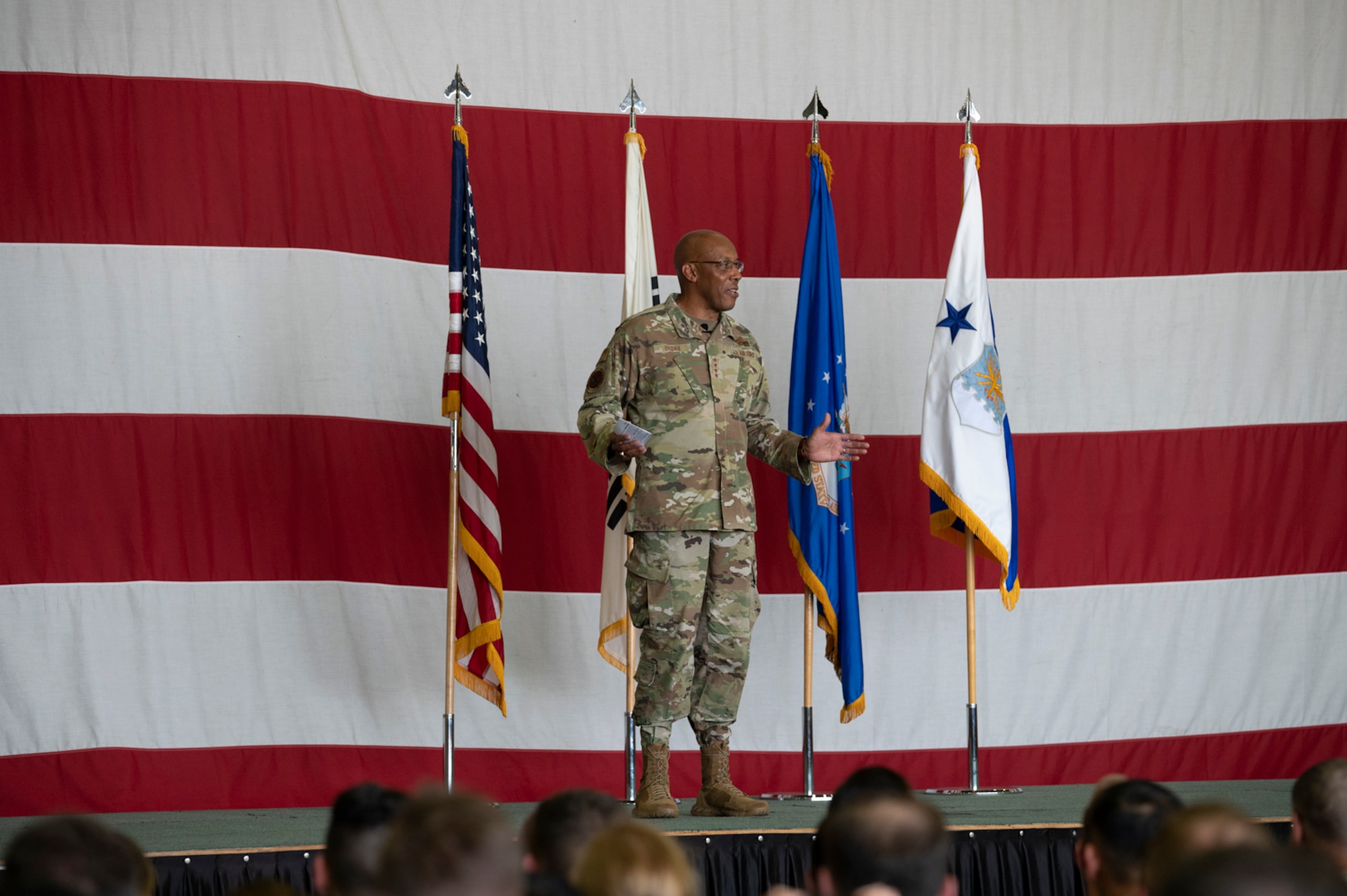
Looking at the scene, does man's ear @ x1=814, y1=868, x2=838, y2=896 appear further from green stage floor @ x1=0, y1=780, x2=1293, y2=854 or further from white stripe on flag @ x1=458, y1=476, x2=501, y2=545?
white stripe on flag @ x1=458, y1=476, x2=501, y2=545

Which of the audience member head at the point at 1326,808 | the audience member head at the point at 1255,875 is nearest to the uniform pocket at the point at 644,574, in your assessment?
the audience member head at the point at 1326,808

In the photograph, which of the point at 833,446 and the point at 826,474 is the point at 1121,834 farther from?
the point at 826,474

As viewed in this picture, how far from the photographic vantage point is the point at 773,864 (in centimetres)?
292

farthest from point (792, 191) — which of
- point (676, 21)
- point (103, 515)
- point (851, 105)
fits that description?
point (103, 515)

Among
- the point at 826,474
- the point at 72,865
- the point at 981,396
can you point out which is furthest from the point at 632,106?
the point at 72,865

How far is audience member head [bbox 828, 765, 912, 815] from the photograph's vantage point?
1.65 m

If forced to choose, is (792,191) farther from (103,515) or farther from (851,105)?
(103,515)

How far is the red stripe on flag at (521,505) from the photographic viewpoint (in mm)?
3844

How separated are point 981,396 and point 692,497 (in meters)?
1.06

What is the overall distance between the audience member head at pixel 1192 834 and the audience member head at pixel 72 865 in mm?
942

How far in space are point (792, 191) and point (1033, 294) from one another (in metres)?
0.85

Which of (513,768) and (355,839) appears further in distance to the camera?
(513,768)

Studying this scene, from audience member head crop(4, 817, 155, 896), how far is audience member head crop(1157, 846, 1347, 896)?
0.91 metres

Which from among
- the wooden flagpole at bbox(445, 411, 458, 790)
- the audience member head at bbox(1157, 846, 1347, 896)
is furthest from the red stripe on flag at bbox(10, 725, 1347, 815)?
the audience member head at bbox(1157, 846, 1347, 896)
